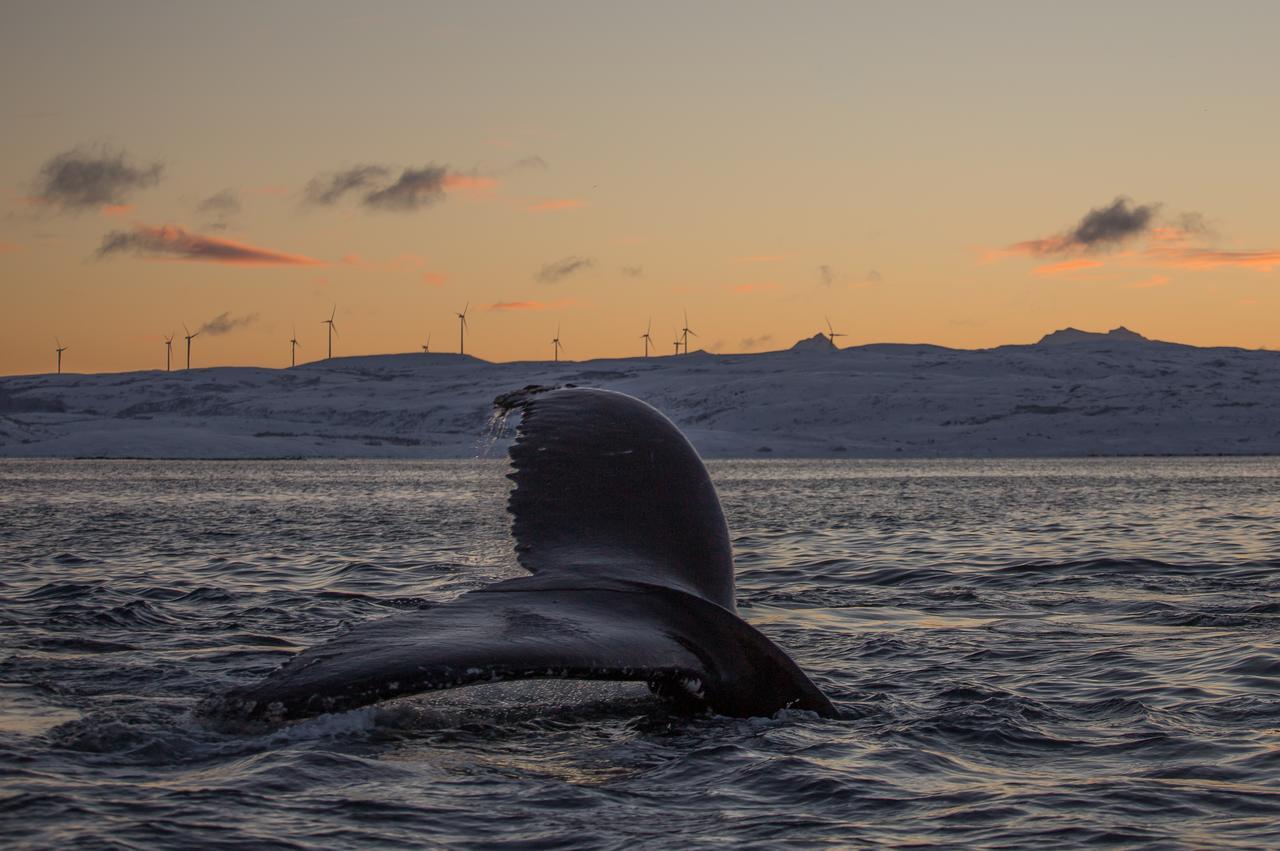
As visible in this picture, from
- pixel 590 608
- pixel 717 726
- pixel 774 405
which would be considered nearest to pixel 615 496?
pixel 590 608

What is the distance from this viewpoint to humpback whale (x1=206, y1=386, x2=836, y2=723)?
15.0ft

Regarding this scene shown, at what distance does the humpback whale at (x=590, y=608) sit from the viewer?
15.0ft

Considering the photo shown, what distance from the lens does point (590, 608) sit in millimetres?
5672

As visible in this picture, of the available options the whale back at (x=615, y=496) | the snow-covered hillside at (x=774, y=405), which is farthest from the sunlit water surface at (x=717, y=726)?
A: the snow-covered hillside at (x=774, y=405)

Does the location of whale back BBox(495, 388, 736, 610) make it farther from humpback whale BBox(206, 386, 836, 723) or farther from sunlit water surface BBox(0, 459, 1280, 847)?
sunlit water surface BBox(0, 459, 1280, 847)

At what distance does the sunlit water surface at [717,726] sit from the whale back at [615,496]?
0.32 metres

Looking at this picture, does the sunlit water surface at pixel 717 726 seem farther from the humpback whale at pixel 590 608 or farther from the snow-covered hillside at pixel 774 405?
the snow-covered hillside at pixel 774 405

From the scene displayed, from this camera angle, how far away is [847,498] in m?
37.2

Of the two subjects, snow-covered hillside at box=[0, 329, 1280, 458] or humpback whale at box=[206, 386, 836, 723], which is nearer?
humpback whale at box=[206, 386, 836, 723]

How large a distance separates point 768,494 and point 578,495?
34059mm

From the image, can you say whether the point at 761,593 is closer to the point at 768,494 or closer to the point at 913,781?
the point at 913,781

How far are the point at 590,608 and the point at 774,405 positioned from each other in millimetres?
118975

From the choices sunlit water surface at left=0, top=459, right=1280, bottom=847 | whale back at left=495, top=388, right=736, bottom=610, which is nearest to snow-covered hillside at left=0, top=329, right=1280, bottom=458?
sunlit water surface at left=0, top=459, right=1280, bottom=847

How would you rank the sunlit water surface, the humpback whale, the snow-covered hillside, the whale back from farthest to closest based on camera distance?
the snow-covered hillside, the whale back, the sunlit water surface, the humpback whale
